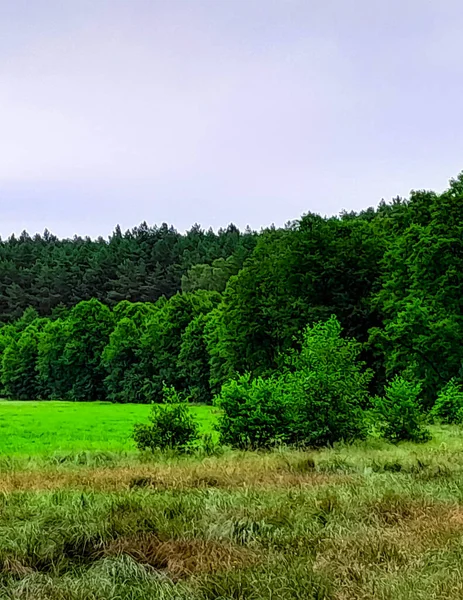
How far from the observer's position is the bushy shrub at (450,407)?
97.0 feet

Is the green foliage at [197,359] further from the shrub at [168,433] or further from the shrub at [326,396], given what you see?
the shrub at [168,433]

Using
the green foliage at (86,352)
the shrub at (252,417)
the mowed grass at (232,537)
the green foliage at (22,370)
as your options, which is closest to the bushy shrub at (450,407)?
the shrub at (252,417)

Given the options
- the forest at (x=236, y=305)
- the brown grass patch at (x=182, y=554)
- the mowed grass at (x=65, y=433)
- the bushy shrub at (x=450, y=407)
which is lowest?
the mowed grass at (x=65, y=433)

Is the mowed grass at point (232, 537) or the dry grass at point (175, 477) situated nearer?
the mowed grass at point (232, 537)

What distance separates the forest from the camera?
116 ft

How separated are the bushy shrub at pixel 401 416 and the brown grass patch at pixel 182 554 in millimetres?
16554

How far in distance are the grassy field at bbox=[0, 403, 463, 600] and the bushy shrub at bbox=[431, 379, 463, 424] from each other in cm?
1597

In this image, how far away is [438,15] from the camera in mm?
19188

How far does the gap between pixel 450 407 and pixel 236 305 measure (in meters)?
22.9

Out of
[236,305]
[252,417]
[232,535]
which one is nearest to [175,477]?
[232,535]

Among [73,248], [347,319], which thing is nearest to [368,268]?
[347,319]

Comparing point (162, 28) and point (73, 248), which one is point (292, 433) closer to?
point (162, 28)

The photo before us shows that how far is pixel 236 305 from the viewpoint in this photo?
50500 millimetres

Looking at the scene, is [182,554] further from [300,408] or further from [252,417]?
[300,408]
